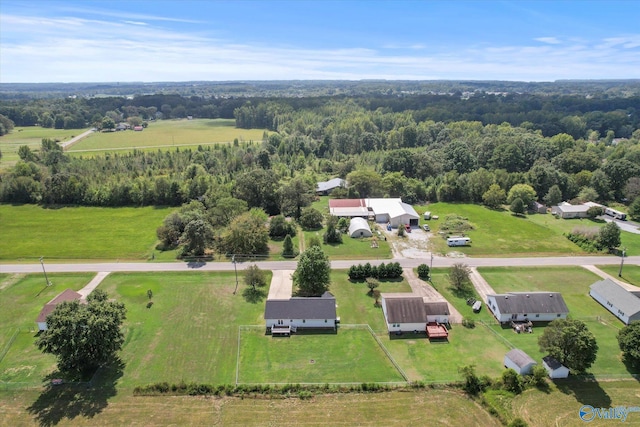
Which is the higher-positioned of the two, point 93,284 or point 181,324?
point 93,284

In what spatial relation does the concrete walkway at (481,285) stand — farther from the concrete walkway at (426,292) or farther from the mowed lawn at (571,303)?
the concrete walkway at (426,292)

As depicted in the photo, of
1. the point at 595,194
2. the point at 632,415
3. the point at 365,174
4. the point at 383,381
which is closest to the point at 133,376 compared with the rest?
the point at 383,381

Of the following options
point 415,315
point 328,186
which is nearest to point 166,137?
point 328,186

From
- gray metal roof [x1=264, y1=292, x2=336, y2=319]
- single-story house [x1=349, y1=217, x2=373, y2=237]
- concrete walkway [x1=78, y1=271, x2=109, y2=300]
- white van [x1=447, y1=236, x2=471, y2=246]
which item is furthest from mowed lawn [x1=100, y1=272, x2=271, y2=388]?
white van [x1=447, y1=236, x2=471, y2=246]

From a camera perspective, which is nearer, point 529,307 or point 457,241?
point 529,307

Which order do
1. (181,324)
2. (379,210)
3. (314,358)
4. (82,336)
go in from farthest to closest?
(379,210)
(181,324)
(314,358)
(82,336)

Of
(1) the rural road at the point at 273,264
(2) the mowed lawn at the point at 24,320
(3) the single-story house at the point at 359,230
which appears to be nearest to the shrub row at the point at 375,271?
(1) the rural road at the point at 273,264

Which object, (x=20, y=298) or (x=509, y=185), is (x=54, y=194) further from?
(x=509, y=185)

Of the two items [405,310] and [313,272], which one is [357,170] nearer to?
[313,272]
